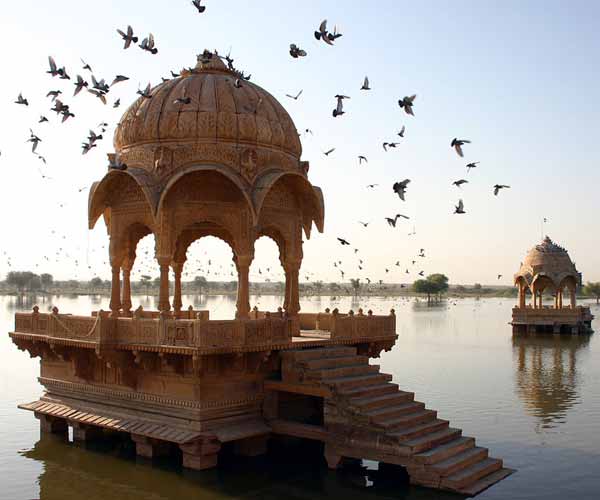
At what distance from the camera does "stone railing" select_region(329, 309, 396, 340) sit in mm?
15359

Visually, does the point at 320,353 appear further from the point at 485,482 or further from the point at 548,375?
the point at 548,375

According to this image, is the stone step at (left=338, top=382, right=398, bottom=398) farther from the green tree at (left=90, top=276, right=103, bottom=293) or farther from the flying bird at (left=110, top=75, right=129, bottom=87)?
the green tree at (left=90, top=276, right=103, bottom=293)

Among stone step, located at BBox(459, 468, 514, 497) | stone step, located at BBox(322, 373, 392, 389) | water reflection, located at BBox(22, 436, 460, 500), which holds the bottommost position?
water reflection, located at BBox(22, 436, 460, 500)

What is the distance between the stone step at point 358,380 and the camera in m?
13.1

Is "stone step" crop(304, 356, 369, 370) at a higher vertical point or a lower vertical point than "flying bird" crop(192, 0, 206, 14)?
lower

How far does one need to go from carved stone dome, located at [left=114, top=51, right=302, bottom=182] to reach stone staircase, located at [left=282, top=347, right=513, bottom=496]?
14.2 feet

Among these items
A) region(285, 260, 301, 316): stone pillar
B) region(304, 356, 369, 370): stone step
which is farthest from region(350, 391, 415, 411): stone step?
region(285, 260, 301, 316): stone pillar

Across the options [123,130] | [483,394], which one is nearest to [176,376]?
[123,130]

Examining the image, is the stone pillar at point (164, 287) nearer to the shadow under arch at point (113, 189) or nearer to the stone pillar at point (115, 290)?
the shadow under arch at point (113, 189)

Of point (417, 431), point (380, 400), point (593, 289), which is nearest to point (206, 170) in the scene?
point (380, 400)

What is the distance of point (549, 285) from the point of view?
4847 centimetres

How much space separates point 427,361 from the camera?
30.2 meters

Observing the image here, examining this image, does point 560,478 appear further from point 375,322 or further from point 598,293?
point 598,293

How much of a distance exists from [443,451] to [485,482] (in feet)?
2.68
